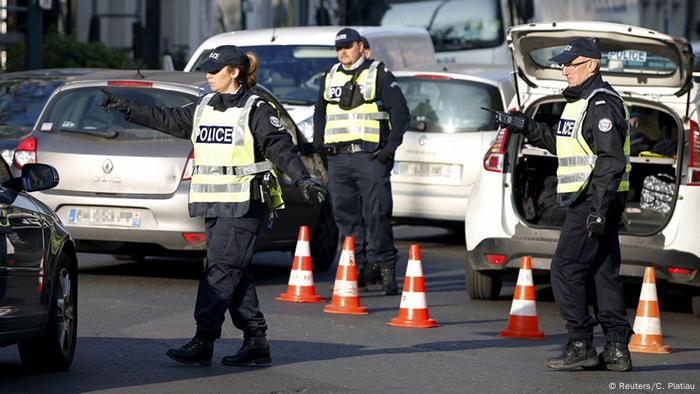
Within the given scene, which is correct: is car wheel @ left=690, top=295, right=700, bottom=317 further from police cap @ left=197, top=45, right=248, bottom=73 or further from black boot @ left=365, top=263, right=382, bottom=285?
police cap @ left=197, top=45, right=248, bottom=73

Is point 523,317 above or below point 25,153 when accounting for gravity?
below

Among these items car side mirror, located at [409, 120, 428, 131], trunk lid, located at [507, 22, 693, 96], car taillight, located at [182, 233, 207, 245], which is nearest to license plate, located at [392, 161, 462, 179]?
car side mirror, located at [409, 120, 428, 131]

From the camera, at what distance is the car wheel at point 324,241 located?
13391 mm

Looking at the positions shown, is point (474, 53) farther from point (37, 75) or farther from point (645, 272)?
point (645, 272)

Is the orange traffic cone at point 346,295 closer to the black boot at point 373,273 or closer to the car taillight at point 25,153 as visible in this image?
the black boot at point 373,273

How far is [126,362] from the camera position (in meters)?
8.57

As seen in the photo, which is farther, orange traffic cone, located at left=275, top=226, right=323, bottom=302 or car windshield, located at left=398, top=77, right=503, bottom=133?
car windshield, located at left=398, top=77, right=503, bottom=133

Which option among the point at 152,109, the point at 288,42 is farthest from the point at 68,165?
the point at 288,42

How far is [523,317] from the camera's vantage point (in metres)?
10.1

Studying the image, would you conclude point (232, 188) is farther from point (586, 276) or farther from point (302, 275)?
point (302, 275)

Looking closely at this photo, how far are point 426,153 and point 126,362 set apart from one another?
7.15 metres

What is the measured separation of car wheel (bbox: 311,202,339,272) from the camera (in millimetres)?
13391

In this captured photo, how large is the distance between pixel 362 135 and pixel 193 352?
3767mm

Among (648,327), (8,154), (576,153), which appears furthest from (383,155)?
(576,153)
